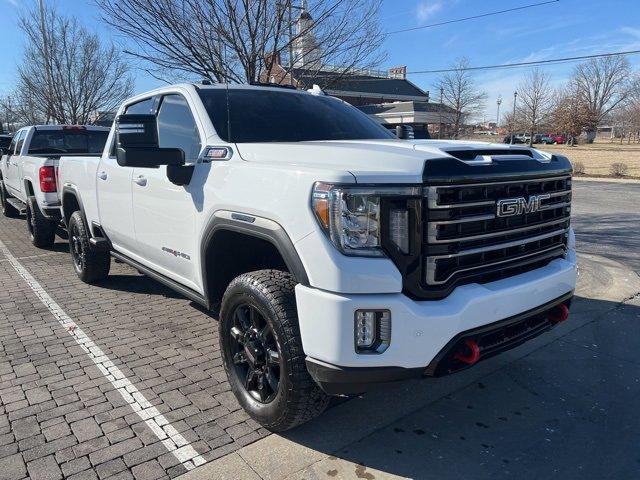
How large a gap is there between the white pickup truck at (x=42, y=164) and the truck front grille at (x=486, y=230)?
661 cm

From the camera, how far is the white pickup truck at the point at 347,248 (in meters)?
2.33

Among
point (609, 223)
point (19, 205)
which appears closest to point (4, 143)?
point (19, 205)

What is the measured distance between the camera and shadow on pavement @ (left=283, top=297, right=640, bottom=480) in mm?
2668

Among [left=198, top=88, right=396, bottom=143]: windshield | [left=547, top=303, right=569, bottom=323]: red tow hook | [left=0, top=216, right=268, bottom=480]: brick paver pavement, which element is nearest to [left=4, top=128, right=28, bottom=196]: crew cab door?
[left=0, top=216, right=268, bottom=480]: brick paver pavement

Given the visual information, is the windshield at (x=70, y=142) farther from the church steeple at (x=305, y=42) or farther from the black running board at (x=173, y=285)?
the black running board at (x=173, y=285)

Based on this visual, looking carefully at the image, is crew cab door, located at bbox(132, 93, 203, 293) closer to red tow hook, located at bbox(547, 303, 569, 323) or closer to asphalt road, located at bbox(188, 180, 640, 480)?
asphalt road, located at bbox(188, 180, 640, 480)

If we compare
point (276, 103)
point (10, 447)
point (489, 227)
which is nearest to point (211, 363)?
point (10, 447)

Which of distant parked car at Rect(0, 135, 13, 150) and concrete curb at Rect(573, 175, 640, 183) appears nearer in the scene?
distant parked car at Rect(0, 135, 13, 150)

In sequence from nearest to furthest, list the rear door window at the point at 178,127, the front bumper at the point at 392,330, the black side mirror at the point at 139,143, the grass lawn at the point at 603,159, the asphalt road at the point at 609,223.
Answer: the front bumper at the point at 392,330, the black side mirror at the point at 139,143, the rear door window at the point at 178,127, the asphalt road at the point at 609,223, the grass lawn at the point at 603,159

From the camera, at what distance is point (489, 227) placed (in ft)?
8.65

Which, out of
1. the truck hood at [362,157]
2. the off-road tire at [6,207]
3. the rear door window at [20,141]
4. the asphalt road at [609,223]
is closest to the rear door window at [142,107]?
the truck hood at [362,157]

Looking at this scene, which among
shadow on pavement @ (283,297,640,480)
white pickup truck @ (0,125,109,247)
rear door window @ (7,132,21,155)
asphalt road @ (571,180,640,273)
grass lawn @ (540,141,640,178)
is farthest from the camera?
grass lawn @ (540,141,640,178)

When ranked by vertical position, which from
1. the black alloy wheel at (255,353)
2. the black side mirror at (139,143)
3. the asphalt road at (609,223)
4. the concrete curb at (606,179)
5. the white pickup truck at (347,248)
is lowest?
the asphalt road at (609,223)

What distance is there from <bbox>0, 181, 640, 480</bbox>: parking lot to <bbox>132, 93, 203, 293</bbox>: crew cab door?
2.42ft
